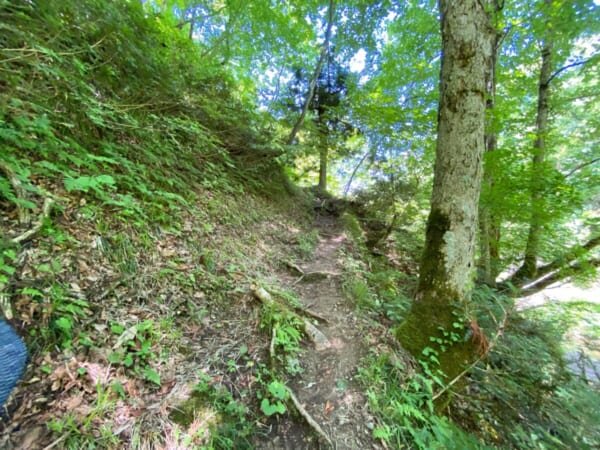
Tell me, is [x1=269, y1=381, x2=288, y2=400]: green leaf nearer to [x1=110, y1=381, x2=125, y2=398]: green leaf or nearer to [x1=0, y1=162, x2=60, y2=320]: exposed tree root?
[x1=110, y1=381, x2=125, y2=398]: green leaf

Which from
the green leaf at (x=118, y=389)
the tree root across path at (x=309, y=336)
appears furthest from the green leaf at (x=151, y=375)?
the tree root across path at (x=309, y=336)

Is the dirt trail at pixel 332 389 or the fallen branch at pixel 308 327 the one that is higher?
the fallen branch at pixel 308 327

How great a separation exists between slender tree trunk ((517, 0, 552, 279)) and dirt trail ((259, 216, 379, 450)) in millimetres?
4244

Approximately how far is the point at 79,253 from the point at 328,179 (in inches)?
498

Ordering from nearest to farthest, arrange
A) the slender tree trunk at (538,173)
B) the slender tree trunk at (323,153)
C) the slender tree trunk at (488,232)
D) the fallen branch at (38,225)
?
the fallen branch at (38,225)
the slender tree trunk at (538,173)
the slender tree trunk at (488,232)
the slender tree trunk at (323,153)

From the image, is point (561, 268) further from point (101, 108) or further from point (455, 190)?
point (101, 108)

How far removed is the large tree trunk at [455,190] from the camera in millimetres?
2549

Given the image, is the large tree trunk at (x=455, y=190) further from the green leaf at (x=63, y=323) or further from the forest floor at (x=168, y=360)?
the green leaf at (x=63, y=323)

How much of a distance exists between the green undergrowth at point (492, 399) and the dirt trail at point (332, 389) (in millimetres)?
131

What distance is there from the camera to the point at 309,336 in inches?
105

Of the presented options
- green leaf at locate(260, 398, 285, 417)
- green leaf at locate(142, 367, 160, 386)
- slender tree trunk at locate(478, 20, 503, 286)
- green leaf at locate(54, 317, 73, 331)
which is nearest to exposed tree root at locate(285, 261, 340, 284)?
green leaf at locate(260, 398, 285, 417)

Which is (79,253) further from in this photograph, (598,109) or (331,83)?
(598,109)

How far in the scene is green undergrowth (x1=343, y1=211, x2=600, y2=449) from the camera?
196 cm

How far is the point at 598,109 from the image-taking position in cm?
586
